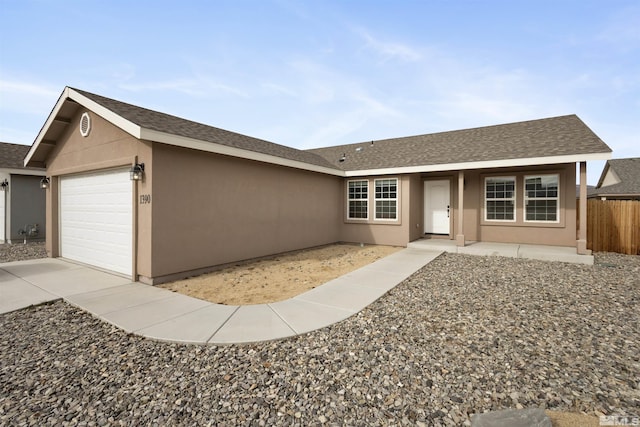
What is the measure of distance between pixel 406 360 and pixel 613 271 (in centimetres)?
786

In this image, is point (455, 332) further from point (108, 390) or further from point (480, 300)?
point (108, 390)

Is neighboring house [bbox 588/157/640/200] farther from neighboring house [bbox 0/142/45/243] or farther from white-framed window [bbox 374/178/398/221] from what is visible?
neighboring house [bbox 0/142/45/243]

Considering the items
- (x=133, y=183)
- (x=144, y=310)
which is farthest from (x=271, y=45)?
(x=144, y=310)

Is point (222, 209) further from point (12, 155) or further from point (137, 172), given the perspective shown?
point (12, 155)

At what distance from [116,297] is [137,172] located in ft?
8.67

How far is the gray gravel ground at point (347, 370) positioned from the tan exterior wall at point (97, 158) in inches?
77.1

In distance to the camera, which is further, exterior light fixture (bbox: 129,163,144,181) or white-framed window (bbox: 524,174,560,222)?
white-framed window (bbox: 524,174,560,222)

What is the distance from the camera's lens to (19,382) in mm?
2598

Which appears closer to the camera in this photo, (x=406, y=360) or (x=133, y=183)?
(x=406, y=360)

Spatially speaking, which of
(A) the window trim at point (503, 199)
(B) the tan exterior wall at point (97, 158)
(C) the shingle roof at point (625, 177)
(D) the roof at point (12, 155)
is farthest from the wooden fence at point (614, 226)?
(D) the roof at point (12, 155)

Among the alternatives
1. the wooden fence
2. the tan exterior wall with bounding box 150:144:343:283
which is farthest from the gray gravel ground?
the wooden fence

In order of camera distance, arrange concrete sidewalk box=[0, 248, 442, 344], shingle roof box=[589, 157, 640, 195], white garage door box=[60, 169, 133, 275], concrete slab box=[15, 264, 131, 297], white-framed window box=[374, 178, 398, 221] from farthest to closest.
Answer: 1. shingle roof box=[589, 157, 640, 195]
2. white-framed window box=[374, 178, 398, 221]
3. white garage door box=[60, 169, 133, 275]
4. concrete slab box=[15, 264, 131, 297]
5. concrete sidewalk box=[0, 248, 442, 344]

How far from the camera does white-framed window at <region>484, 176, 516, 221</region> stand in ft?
34.0

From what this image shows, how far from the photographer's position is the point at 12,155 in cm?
1334
